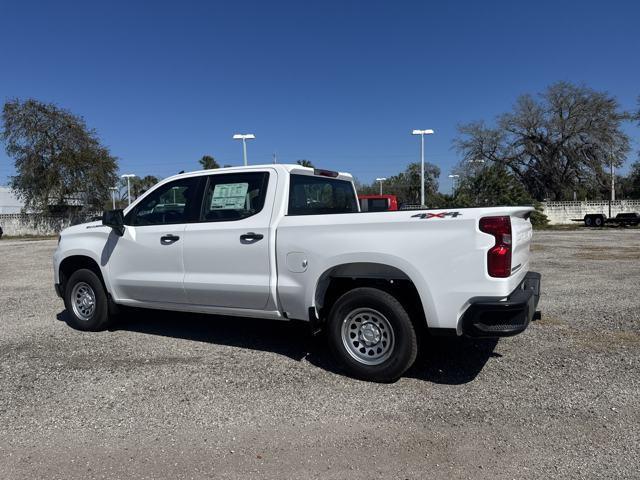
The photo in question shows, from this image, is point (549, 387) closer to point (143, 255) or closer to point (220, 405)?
point (220, 405)

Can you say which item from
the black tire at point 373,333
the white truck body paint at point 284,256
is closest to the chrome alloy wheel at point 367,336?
the black tire at point 373,333

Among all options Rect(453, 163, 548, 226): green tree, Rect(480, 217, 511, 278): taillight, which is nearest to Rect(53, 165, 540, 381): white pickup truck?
Rect(480, 217, 511, 278): taillight

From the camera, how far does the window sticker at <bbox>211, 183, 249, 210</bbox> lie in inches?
208

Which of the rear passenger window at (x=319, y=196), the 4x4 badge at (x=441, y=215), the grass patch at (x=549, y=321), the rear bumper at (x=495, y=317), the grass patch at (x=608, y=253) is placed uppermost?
the rear passenger window at (x=319, y=196)

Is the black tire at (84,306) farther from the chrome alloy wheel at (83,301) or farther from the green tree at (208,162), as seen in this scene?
the green tree at (208,162)

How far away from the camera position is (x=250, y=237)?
16.4ft

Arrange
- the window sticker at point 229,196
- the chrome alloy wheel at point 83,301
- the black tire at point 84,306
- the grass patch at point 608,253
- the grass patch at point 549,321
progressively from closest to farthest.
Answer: the window sticker at point 229,196 → the black tire at point 84,306 → the chrome alloy wheel at point 83,301 → the grass patch at point 549,321 → the grass patch at point 608,253

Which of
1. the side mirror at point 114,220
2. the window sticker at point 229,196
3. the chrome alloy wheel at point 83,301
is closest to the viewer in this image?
the window sticker at point 229,196

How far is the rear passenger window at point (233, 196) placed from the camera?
518 cm

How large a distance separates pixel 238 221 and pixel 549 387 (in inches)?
127

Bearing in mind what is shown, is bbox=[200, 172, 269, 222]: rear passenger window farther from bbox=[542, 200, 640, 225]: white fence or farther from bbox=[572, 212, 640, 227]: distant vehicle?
bbox=[542, 200, 640, 225]: white fence

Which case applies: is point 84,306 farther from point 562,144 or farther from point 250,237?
point 562,144

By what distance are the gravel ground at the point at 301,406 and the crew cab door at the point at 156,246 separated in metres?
0.66

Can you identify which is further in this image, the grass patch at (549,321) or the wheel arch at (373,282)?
the grass patch at (549,321)
